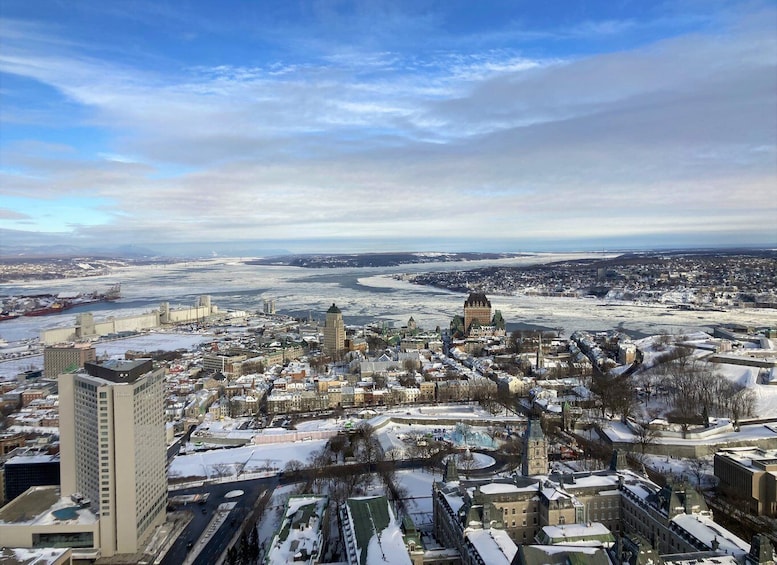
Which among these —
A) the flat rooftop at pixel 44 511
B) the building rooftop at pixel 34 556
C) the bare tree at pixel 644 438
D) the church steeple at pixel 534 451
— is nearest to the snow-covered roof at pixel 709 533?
the church steeple at pixel 534 451

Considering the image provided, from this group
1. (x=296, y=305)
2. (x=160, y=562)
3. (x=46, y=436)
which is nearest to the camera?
(x=160, y=562)

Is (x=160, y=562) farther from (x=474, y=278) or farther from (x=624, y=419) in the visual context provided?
(x=474, y=278)

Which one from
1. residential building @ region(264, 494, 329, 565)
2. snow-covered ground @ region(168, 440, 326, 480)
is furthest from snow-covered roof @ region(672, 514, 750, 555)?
snow-covered ground @ region(168, 440, 326, 480)

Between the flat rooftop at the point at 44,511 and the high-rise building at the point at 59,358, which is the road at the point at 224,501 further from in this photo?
the high-rise building at the point at 59,358

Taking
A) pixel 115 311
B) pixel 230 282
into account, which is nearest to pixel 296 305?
pixel 115 311

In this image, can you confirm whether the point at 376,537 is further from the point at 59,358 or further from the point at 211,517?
the point at 59,358

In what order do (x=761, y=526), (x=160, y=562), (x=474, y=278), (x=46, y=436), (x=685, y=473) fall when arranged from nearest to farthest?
(x=160, y=562), (x=761, y=526), (x=685, y=473), (x=46, y=436), (x=474, y=278)
